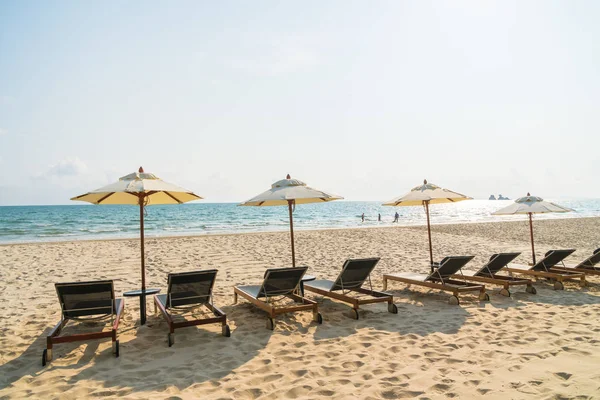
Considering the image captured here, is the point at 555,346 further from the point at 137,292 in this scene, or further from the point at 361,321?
the point at 137,292

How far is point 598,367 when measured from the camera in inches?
153

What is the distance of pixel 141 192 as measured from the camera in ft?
19.0

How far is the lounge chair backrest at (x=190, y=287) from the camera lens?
5.21m

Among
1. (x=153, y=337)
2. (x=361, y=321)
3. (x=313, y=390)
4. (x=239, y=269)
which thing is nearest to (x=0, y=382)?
(x=153, y=337)

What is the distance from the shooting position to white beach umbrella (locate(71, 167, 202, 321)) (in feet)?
17.3

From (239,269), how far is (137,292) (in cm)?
557

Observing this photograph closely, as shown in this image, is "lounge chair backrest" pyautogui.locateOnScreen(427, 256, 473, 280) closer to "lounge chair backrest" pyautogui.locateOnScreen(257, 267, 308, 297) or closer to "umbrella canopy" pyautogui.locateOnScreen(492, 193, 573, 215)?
"umbrella canopy" pyautogui.locateOnScreen(492, 193, 573, 215)

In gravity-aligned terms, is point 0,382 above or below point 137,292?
below

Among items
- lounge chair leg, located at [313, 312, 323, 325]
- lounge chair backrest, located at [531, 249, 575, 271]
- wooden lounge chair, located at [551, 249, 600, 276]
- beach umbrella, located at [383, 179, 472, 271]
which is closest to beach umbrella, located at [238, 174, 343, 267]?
lounge chair leg, located at [313, 312, 323, 325]

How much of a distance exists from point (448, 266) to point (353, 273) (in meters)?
1.97

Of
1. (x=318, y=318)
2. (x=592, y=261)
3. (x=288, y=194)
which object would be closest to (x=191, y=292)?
(x=318, y=318)

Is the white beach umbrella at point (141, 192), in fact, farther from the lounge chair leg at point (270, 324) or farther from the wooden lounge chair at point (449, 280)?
the wooden lounge chair at point (449, 280)

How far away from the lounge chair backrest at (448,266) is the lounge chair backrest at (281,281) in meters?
2.70

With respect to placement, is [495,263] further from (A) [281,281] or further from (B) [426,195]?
(A) [281,281]
